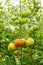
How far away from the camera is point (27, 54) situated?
A: 188 centimetres

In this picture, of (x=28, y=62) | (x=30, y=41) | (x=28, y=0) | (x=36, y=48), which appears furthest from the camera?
(x=28, y=0)

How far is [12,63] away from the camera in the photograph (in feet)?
5.71

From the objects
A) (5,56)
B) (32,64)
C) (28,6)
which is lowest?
(32,64)

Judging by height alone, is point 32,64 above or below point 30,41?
below

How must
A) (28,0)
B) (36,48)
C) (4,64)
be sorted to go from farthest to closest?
(28,0)
(36,48)
(4,64)

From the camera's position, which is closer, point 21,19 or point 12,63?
point 21,19

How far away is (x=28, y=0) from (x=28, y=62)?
0.76m

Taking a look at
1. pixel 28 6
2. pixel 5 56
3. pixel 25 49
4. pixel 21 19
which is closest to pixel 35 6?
pixel 28 6

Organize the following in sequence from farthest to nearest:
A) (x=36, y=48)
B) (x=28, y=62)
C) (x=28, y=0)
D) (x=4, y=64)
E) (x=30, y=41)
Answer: (x=28, y=0) → (x=36, y=48) → (x=28, y=62) → (x=4, y=64) → (x=30, y=41)

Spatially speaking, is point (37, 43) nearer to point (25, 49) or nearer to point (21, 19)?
point (25, 49)

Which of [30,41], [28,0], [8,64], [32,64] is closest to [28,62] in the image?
[32,64]

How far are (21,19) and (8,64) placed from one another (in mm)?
785

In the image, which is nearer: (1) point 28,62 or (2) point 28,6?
(1) point 28,62

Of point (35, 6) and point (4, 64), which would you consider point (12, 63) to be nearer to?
point (4, 64)
